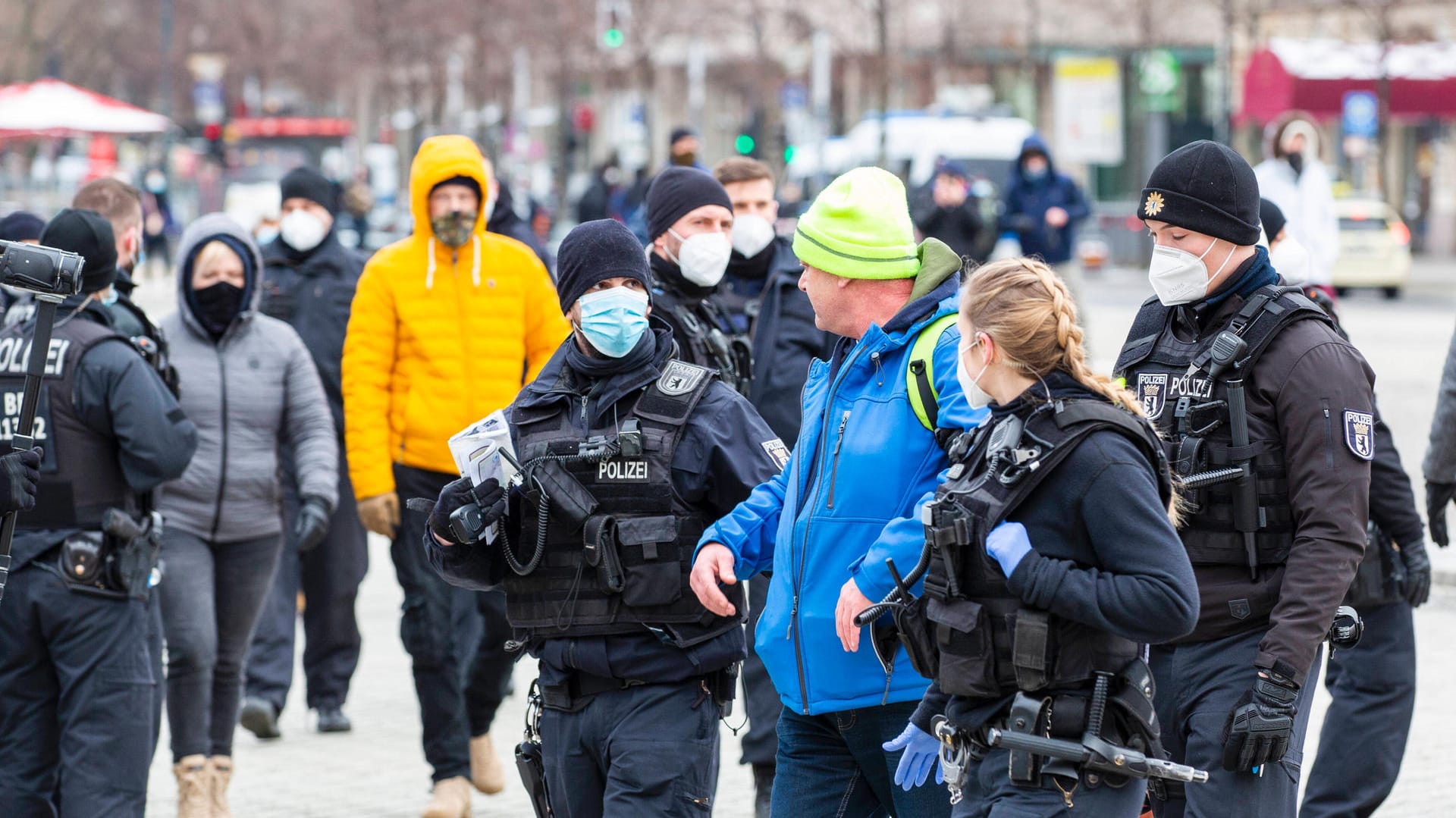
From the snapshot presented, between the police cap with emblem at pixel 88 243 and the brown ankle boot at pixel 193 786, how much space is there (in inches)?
68.5

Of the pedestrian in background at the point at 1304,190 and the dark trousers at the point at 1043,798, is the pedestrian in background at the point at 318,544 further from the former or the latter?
the pedestrian in background at the point at 1304,190

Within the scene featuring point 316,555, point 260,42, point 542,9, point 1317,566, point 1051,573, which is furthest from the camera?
point 260,42

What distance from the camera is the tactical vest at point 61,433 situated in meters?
5.41

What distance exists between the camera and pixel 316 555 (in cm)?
846

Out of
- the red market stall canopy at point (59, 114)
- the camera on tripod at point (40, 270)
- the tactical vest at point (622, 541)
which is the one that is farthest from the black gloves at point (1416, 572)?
the red market stall canopy at point (59, 114)

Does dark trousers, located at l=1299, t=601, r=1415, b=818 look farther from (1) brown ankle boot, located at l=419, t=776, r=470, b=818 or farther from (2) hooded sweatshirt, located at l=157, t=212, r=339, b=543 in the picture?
(2) hooded sweatshirt, located at l=157, t=212, r=339, b=543

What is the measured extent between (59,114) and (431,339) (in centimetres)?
2692

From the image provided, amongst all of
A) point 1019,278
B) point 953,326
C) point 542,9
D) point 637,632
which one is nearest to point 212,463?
point 637,632

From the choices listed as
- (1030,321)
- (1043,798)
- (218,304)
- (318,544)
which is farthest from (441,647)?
(1030,321)

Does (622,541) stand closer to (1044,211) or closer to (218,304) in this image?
(218,304)

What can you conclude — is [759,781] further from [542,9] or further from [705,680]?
[542,9]

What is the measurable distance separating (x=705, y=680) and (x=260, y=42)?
59.6m

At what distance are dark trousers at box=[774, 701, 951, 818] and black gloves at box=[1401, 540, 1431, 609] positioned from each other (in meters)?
2.14

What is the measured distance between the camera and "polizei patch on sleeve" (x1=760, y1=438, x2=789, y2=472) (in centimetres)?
470
